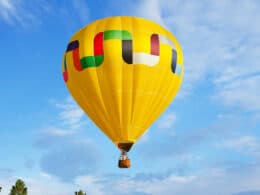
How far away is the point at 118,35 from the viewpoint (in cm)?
4091

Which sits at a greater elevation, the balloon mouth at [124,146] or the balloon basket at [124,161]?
the balloon mouth at [124,146]

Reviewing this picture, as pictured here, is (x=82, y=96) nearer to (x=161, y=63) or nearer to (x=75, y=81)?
(x=75, y=81)

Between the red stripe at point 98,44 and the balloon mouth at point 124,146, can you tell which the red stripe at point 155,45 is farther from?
the balloon mouth at point 124,146

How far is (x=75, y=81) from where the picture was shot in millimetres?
42406

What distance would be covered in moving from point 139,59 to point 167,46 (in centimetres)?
293

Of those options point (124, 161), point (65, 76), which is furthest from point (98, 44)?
point (124, 161)

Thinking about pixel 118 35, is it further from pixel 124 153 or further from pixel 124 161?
pixel 124 161

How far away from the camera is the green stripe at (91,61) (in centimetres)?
4075

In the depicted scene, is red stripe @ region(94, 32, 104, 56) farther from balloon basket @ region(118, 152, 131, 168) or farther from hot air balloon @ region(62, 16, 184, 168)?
balloon basket @ region(118, 152, 131, 168)

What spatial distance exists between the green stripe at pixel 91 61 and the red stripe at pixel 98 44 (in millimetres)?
321

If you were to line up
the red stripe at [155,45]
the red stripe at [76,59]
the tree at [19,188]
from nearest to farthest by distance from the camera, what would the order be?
the red stripe at [155,45], the red stripe at [76,59], the tree at [19,188]

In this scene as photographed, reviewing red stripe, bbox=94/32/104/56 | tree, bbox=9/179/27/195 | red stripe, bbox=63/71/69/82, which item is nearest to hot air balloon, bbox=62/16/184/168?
red stripe, bbox=94/32/104/56

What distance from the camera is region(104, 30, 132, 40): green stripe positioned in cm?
4084

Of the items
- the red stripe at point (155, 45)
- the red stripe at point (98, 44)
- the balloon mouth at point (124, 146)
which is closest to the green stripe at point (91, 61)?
the red stripe at point (98, 44)
